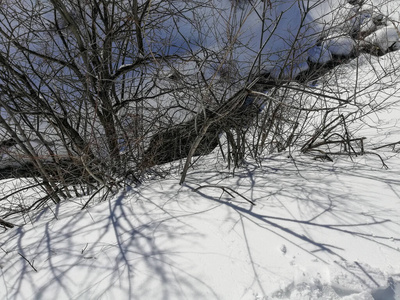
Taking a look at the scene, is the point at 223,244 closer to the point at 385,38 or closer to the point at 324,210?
the point at 324,210

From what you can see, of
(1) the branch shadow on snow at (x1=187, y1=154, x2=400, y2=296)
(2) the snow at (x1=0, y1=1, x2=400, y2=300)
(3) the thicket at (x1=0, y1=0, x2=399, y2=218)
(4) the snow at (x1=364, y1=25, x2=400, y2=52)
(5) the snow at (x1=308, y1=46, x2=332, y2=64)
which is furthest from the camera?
(4) the snow at (x1=364, y1=25, x2=400, y2=52)

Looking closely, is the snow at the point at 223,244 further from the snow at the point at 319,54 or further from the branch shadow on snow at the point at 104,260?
the snow at the point at 319,54

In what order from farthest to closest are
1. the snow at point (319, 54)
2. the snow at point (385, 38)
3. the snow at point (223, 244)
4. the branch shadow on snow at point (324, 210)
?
the snow at point (385, 38) < the snow at point (319, 54) < the branch shadow on snow at point (324, 210) < the snow at point (223, 244)

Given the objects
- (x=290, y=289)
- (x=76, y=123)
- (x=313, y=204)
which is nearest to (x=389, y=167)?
(x=313, y=204)

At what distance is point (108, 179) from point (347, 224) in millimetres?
2068

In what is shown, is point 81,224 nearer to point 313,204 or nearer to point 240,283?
point 240,283

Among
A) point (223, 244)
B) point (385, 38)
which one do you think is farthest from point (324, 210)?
point (385, 38)

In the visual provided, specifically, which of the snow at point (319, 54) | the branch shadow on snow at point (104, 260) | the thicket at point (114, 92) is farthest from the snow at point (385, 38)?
the branch shadow on snow at point (104, 260)

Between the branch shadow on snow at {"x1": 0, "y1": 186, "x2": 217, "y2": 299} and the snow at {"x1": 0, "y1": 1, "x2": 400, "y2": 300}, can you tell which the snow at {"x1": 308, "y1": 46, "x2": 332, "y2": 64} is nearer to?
the snow at {"x1": 0, "y1": 1, "x2": 400, "y2": 300}

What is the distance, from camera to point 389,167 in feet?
7.76

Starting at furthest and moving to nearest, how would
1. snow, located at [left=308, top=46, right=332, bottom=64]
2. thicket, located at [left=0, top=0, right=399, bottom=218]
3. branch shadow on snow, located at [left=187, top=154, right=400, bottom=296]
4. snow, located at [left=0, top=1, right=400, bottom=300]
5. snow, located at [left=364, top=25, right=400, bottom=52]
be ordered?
1. snow, located at [left=364, top=25, right=400, bottom=52]
2. snow, located at [left=308, top=46, right=332, bottom=64]
3. thicket, located at [left=0, top=0, right=399, bottom=218]
4. branch shadow on snow, located at [left=187, top=154, right=400, bottom=296]
5. snow, located at [left=0, top=1, right=400, bottom=300]

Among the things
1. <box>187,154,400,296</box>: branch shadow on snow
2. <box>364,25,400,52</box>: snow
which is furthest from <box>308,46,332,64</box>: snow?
<box>364,25,400,52</box>: snow

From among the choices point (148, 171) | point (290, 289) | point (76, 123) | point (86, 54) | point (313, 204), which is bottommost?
point (290, 289)

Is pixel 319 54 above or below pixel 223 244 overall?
above
